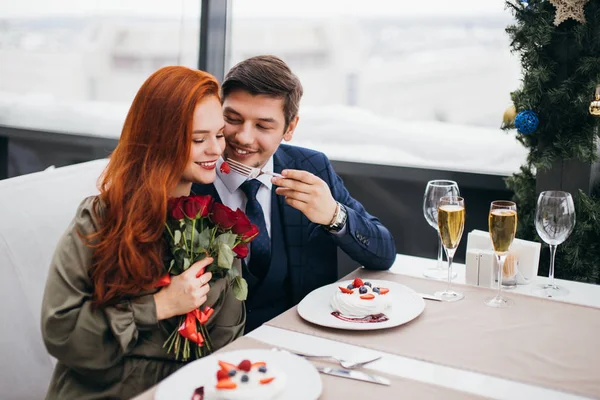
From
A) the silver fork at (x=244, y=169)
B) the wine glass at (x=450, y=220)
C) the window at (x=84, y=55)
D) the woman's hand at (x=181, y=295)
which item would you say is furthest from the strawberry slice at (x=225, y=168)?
the window at (x=84, y=55)

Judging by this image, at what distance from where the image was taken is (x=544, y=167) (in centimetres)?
237

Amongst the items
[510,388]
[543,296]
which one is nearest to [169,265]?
[510,388]

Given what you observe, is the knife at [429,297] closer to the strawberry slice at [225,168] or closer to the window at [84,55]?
the strawberry slice at [225,168]

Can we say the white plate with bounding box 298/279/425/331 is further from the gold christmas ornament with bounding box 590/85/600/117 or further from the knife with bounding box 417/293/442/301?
the gold christmas ornament with bounding box 590/85/600/117

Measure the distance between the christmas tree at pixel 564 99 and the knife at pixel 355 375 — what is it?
4.46 ft

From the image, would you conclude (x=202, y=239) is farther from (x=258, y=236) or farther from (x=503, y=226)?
(x=503, y=226)

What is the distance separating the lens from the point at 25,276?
1861 mm

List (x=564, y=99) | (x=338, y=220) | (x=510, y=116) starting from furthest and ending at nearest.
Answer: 1. (x=510, y=116)
2. (x=564, y=99)
3. (x=338, y=220)

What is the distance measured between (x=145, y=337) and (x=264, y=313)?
1.66 feet

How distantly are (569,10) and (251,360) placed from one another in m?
1.67

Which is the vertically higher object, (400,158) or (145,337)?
(400,158)

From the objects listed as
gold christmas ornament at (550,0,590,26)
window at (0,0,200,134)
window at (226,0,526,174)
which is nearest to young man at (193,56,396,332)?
gold christmas ornament at (550,0,590,26)

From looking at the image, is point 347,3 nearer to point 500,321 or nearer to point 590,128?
point 590,128

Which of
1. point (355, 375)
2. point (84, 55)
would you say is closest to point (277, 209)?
point (355, 375)
